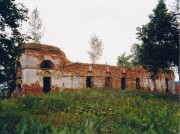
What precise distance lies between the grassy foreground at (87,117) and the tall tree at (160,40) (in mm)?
5247

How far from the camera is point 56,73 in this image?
77.3 ft

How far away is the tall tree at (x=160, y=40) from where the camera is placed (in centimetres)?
1783

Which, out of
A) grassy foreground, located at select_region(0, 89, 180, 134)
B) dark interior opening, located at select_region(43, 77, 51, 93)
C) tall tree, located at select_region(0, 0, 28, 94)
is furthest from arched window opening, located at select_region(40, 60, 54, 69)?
tall tree, located at select_region(0, 0, 28, 94)

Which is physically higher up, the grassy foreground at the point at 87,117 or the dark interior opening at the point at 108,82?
the dark interior opening at the point at 108,82

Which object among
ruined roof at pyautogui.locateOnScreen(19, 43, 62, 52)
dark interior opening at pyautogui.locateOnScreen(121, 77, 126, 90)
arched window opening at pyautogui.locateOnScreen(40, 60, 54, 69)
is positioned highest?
ruined roof at pyautogui.locateOnScreen(19, 43, 62, 52)

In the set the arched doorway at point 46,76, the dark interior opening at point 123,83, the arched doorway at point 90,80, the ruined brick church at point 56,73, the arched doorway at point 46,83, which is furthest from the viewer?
the dark interior opening at point 123,83

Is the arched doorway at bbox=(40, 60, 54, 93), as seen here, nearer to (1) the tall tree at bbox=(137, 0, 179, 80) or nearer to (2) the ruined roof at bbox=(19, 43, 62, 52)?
(2) the ruined roof at bbox=(19, 43, 62, 52)

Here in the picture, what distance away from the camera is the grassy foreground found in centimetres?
805

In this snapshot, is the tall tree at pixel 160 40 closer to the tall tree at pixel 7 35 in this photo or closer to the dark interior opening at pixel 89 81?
the dark interior opening at pixel 89 81

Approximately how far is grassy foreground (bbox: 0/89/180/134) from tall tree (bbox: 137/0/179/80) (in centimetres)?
525

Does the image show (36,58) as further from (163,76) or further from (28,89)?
(163,76)

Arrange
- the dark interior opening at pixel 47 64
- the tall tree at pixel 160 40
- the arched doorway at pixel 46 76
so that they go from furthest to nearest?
the dark interior opening at pixel 47 64
the arched doorway at pixel 46 76
the tall tree at pixel 160 40

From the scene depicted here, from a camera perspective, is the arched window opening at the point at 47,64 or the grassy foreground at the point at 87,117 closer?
the grassy foreground at the point at 87,117

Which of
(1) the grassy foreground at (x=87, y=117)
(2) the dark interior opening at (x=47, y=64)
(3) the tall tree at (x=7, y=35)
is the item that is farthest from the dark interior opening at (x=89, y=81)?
(3) the tall tree at (x=7, y=35)
